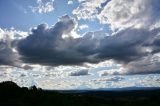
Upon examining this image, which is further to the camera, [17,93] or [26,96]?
[17,93]

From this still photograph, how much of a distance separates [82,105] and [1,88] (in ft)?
127

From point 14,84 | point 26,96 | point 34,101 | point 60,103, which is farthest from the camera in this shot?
point 14,84

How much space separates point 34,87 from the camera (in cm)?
13175

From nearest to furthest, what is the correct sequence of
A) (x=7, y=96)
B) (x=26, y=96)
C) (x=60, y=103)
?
(x=60, y=103) → (x=26, y=96) → (x=7, y=96)

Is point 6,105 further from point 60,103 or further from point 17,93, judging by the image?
point 17,93

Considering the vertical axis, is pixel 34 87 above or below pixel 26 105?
above

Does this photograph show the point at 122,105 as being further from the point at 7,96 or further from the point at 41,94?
the point at 7,96

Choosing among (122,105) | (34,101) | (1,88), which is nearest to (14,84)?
(1,88)

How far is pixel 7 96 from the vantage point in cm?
12638

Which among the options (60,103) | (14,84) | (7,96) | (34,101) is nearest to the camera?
(60,103)

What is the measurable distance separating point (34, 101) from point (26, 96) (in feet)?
28.4

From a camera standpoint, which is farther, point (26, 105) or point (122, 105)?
point (122, 105)

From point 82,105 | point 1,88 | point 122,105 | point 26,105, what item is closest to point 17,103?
point 26,105

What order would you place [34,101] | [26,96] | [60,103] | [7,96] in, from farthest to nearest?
[7,96] → [26,96] → [34,101] → [60,103]
